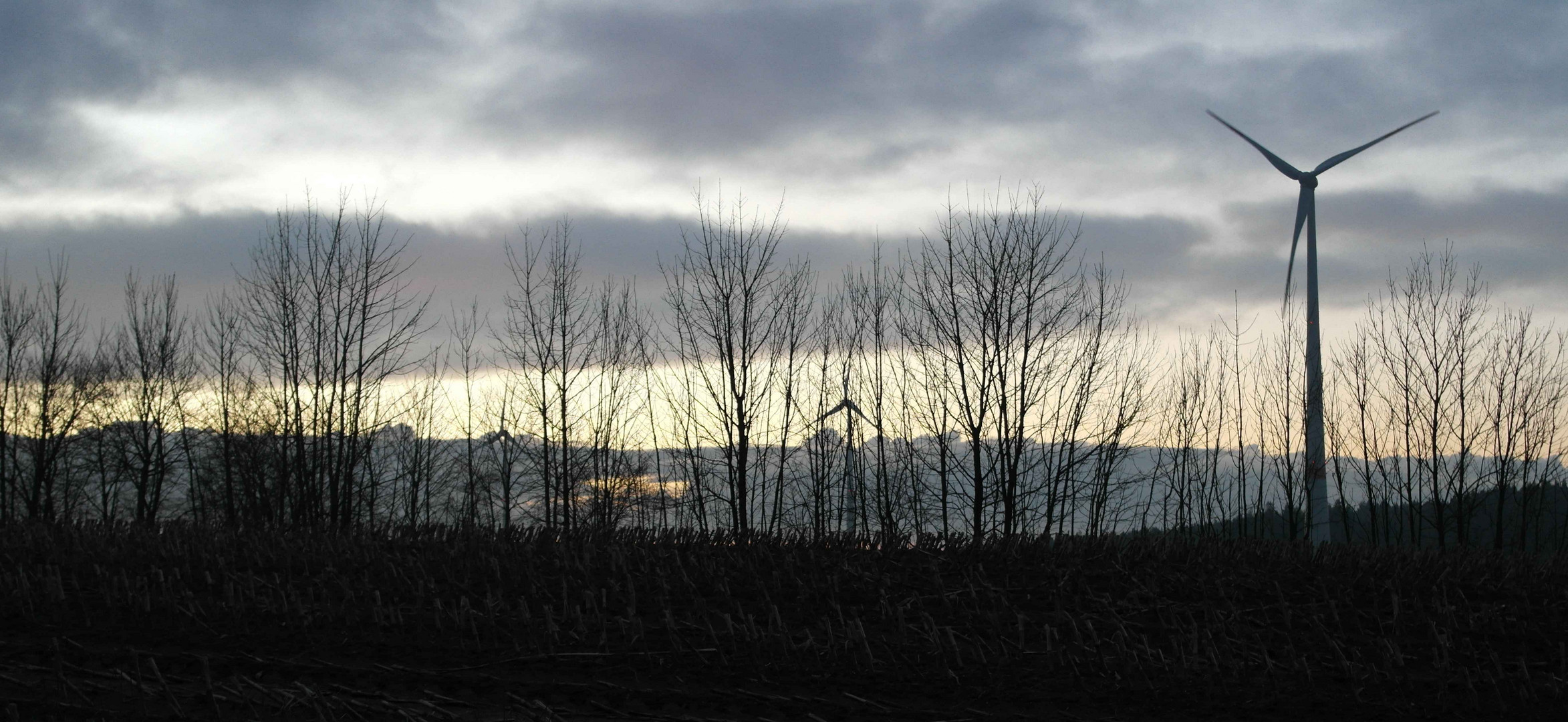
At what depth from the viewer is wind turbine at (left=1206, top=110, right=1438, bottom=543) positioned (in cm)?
2506

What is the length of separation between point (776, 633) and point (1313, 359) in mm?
20641

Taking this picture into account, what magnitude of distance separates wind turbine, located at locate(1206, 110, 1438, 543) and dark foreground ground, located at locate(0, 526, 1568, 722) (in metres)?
11.8

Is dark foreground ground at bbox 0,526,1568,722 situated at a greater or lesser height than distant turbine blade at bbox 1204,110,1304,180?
lesser

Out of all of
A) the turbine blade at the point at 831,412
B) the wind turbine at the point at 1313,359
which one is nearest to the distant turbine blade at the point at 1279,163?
the wind turbine at the point at 1313,359

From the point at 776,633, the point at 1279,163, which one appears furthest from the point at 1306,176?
the point at 776,633

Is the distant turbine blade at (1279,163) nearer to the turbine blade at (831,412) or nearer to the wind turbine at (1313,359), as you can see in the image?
the wind turbine at (1313,359)

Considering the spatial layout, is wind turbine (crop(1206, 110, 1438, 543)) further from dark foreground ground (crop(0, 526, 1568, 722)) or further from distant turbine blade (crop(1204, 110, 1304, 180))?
dark foreground ground (crop(0, 526, 1568, 722))

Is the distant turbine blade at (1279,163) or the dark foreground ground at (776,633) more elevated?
the distant turbine blade at (1279,163)

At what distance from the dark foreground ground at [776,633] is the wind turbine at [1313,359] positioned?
11826 mm

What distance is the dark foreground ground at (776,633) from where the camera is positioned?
24.9 ft

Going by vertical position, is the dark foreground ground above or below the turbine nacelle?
below

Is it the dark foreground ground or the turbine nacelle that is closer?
the dark foreground ground

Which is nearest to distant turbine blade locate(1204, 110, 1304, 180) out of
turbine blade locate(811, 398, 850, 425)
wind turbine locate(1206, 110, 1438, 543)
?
wind turbine locate(1206, 110, 1438, 543)

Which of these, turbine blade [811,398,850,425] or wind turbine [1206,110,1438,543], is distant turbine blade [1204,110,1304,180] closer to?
wind turbine [1206,110,1438,543]
